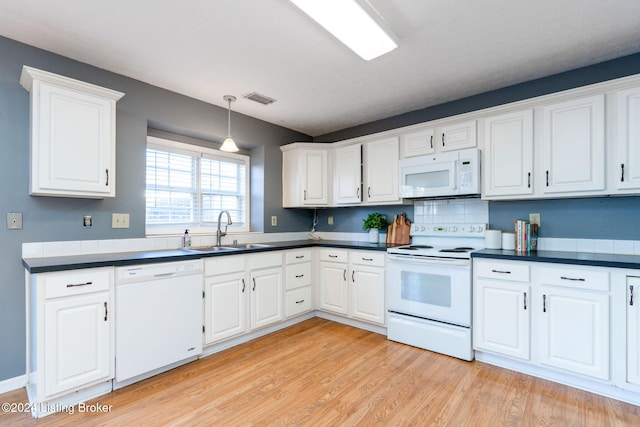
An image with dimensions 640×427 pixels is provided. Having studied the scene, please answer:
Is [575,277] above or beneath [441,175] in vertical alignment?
beneath

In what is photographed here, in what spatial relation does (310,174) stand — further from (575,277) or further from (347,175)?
(575,277)

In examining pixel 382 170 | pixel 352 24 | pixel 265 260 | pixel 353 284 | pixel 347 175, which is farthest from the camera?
pixel 347 175

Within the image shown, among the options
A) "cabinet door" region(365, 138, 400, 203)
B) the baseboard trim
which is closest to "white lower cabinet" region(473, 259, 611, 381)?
"cabinet door" region(365, 138, 400, 203)

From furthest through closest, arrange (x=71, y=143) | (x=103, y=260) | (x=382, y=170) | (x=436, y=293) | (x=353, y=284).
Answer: (x=382, y=170) < (x=353, y=284) < (x=436, y=293) < (x=71, y=143) < (x=103, y=260)

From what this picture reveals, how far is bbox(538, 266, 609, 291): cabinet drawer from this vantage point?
2.06m

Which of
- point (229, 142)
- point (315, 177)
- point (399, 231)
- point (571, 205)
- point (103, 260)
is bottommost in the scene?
point (103, 260)

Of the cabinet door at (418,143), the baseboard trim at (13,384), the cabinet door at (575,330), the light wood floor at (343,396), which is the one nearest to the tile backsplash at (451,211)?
the cabinet door at (418,143)

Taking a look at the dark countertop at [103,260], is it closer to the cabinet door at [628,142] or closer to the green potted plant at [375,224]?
the green potted plant at [375,224]

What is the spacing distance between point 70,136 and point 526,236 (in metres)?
3.66

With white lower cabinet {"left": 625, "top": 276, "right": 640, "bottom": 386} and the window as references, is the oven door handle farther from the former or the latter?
the window

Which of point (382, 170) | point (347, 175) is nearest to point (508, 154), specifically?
point (382, 170)

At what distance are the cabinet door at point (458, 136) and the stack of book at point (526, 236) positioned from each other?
83 centimetres

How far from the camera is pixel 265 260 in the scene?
3166mm

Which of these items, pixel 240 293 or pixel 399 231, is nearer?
pixel 240 293
